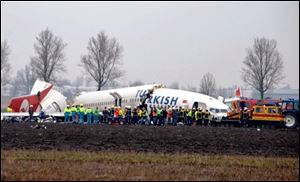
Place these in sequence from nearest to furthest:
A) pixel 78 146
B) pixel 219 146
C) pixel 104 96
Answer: pixel 78 146 < pixel 219 146 < pixel 104 96

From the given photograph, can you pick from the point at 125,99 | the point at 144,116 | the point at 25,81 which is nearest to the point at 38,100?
the point at 125,99

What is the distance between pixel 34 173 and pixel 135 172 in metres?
2.38

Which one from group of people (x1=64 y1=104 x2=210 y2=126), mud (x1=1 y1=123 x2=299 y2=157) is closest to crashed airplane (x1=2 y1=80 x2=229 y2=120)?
group of people (x1=64 y1=104 x2=210 y2=126)

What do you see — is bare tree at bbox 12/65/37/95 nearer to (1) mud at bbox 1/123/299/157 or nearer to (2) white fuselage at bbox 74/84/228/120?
(2) white fuselage at bbox 74/84/228/120

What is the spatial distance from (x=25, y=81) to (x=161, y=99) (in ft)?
144

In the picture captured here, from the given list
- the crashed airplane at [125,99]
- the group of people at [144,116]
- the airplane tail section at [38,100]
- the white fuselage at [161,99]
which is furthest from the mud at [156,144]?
the airplane tail section at [38,100]

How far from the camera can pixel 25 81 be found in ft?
307

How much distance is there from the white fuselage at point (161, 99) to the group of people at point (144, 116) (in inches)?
42.3

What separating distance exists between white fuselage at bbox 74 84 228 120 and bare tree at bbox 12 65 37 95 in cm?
1512

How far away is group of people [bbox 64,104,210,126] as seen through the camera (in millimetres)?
49156

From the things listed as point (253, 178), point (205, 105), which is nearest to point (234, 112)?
point (205, 105)

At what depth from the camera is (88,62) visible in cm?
8656

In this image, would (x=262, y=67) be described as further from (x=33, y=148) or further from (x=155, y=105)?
(x=33, y=148)

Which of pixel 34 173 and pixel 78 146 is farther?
pixel 78 146
